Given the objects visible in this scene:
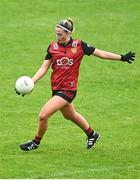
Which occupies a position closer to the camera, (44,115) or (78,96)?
(44,115)

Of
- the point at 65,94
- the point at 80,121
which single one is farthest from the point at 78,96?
the point at 65,94

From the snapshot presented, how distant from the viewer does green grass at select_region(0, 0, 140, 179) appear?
45.6 ft

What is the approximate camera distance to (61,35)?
14.6 meters

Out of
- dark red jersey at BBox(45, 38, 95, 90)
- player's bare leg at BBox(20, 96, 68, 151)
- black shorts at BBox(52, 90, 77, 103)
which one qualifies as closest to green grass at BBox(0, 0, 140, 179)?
player's bare leg at BBox(20, 96, 68, 151)

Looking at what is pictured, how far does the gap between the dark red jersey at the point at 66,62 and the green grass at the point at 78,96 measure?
134 centimetres

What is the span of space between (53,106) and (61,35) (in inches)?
53.8

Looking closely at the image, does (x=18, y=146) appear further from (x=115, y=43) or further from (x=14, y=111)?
(x=115, y=43)

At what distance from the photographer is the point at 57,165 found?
13.8 metres

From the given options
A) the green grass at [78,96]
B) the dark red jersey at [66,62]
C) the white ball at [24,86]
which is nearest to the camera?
the green grass at [78,96]

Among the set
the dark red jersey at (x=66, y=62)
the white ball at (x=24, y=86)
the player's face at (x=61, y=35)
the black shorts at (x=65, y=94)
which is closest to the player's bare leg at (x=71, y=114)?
the black shorts at (x=65, y=94)

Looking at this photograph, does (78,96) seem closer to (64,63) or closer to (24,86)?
(64,63)

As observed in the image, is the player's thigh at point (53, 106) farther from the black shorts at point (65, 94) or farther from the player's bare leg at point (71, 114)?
the player's bare leg at point (71, 114)

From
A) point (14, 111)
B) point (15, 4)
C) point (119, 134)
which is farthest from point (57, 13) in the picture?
point (119, 134)

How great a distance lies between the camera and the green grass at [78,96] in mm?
13906
